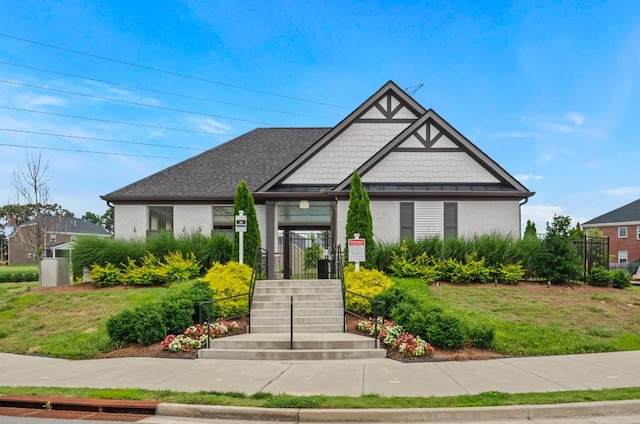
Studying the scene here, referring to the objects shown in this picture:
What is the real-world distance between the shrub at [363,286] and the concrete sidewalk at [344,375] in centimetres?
318

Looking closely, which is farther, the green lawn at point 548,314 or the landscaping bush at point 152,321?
the landscaping bush at point 152,321

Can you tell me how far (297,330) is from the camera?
1299cm

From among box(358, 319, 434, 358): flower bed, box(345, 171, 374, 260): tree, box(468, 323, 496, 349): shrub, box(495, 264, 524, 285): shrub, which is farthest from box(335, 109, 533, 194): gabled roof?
box(468, 323, 496, 349): shrub

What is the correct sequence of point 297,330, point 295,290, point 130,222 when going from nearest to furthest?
point 297,330, point 295,290, point 130,222

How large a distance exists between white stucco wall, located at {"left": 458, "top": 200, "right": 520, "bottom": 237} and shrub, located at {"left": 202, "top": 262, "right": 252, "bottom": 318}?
8550 mm

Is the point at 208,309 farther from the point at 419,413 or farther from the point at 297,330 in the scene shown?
the point at 419,413

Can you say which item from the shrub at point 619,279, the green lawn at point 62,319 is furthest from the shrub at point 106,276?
the shrub at point 619,279

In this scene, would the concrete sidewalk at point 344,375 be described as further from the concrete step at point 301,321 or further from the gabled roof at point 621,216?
the gabled roof at point 621,216

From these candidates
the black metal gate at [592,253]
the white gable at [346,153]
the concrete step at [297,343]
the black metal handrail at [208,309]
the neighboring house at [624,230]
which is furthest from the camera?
the neighboring house at [624,230]

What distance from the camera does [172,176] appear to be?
Answer: 2247cm

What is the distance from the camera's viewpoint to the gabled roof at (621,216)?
173 feet

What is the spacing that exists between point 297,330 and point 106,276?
826 centimetres

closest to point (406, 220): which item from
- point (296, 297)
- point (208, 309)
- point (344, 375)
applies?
point (296, 297)

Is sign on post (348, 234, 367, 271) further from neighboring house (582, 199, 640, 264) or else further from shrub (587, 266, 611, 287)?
neighboring house (582, 199, 640, 264)
